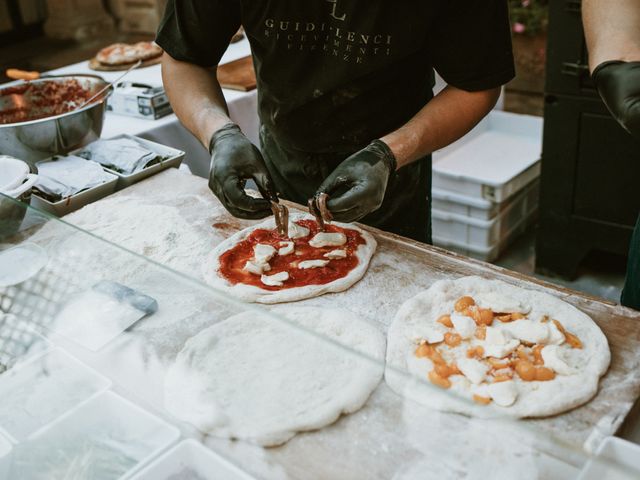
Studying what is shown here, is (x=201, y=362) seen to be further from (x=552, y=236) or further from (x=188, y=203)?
(x=552, y=236)

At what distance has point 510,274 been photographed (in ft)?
6.27

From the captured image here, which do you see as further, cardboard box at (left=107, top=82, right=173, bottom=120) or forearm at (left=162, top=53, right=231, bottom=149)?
cardboard box at (left=107, top=82, right=173, bottom=120)

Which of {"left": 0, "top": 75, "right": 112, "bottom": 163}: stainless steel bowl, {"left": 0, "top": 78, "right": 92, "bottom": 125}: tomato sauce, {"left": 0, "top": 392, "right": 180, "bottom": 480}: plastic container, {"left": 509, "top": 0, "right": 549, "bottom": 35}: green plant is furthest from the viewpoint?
{"left": 509, "top": 0, "right": 549, "bottom": 35}: green plant

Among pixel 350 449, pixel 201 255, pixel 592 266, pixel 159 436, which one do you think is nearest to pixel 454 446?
pixel 350 449

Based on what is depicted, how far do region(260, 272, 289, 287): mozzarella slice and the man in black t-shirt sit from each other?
200 millimetres

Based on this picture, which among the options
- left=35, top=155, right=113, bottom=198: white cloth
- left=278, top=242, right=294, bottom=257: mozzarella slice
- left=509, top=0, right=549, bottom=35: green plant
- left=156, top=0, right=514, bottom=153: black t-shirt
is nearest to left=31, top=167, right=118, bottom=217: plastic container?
left=35, top=155, right=113, bottom=198: white cloth

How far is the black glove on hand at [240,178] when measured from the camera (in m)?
1.95

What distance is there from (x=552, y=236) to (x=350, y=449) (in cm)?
299

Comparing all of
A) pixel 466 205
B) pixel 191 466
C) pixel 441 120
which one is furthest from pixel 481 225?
pixel 191 466

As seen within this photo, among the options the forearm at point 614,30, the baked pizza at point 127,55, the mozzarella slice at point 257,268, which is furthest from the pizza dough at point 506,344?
the baked pizza at point 127,55

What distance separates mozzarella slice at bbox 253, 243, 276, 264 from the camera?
78.9 inches

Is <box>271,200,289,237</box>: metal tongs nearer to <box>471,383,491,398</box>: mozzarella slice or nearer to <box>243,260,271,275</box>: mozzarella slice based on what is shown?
<box>243,260,271,275</box>: mozzarella slice

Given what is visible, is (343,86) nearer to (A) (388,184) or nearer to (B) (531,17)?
(A) (388,184)

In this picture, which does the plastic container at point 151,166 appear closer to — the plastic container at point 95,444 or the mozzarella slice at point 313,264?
the mozzarella slice at point 313,264
